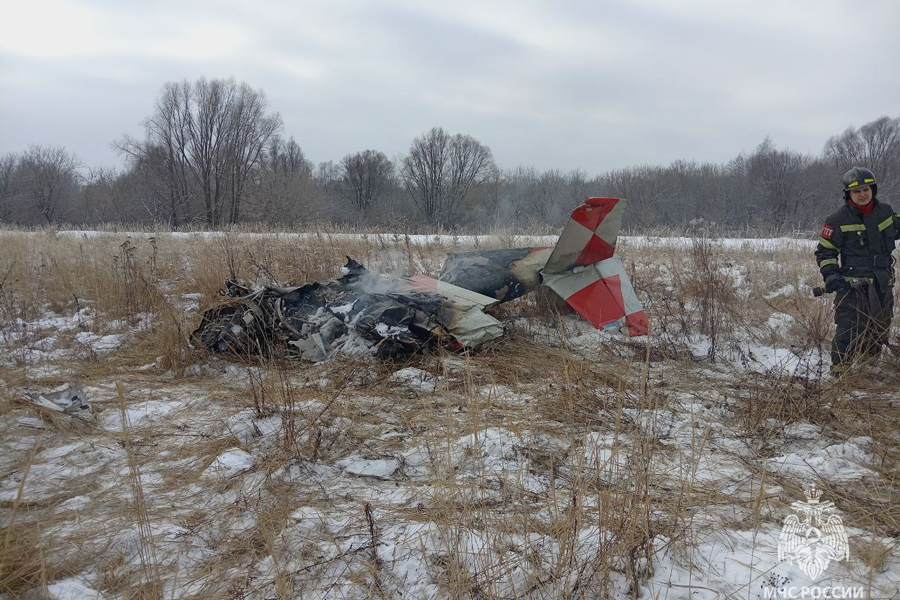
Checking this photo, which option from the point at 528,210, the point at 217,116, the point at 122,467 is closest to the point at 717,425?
the point at 122,467

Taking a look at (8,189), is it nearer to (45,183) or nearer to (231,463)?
(45,183)

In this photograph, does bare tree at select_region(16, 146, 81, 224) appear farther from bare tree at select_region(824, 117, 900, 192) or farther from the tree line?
bare tree at select_region(824, 117, 900, 192)

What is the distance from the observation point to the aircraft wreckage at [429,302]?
4395 millimetres

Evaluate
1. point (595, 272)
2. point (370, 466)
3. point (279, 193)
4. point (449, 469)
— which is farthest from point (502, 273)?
point (279, 193)

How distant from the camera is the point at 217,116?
36688 millimetres

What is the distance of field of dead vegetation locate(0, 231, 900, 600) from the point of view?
167 centimetres

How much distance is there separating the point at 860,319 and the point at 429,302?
3.94 meters

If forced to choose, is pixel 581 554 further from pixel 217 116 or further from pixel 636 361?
pixel 217 116

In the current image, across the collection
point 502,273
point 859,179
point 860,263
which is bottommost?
point 502,273

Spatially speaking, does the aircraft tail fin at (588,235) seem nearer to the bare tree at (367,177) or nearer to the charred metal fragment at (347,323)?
the charred metal fragment at (347,323)

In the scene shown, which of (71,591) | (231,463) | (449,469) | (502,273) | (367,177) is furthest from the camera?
(367,177)

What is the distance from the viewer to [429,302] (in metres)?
4.53

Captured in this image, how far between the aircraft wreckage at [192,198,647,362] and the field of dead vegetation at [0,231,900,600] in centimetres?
22

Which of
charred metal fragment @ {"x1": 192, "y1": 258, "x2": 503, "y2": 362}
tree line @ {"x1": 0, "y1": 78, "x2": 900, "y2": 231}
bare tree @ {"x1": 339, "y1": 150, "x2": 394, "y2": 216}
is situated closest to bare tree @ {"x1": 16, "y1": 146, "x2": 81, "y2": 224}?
tree line @ {"x1": 0, "y1": 78, "x2": 900, "y2": 231}
